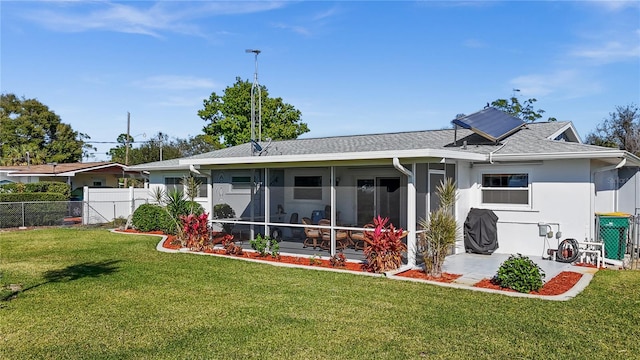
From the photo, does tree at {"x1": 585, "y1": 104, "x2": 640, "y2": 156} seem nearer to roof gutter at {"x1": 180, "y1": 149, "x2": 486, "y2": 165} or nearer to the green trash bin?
the green trash bin

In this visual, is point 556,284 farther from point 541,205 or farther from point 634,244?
point 634,244

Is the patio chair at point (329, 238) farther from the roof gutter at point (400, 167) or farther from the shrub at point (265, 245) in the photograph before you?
the roof gutter at point (400, 167)

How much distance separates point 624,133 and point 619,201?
799 inches

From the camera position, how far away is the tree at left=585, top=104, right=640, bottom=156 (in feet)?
99.2

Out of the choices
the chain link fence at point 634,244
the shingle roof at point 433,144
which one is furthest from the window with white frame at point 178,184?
the chain link fence at point 634,244

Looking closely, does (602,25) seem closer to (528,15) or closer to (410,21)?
(528,15)

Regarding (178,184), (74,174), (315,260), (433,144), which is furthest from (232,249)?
(74,174)

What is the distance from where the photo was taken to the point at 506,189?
11.8 m

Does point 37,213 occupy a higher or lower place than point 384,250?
higher

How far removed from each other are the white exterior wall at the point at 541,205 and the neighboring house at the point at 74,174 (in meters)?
20.2

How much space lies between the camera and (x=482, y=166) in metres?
12.1

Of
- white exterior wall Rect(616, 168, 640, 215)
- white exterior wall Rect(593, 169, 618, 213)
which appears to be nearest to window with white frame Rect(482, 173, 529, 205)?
white exterior wall Rect(593, 169, 618, 213)

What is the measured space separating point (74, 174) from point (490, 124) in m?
22.6

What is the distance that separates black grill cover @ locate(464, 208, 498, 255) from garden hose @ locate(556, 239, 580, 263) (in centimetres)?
150
